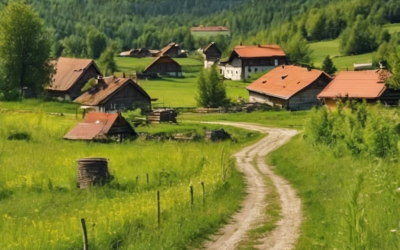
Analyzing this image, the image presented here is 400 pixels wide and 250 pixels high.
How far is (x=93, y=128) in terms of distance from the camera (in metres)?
36.9

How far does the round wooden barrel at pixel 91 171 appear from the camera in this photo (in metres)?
23.0

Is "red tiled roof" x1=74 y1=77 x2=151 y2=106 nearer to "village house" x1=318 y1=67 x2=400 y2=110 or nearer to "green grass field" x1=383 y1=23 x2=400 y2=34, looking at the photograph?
"village house" x1=318 y1=67 x2=400 y2=110

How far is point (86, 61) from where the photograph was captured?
72500 millimetres

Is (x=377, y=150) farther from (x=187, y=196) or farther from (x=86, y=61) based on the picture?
(x=86, y=61)

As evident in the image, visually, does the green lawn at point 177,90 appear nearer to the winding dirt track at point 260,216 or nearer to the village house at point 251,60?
the village house at point 251,60

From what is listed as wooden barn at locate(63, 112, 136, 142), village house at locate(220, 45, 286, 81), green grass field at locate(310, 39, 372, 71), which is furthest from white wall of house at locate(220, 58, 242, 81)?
wooden barn at locate(63, 112, 136, 142)

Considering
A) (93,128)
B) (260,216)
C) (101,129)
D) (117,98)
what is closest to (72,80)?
(117,98)

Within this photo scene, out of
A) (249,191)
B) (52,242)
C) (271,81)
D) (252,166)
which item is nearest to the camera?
(52,242)

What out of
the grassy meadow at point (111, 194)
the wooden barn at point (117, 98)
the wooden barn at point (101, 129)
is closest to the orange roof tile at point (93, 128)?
the wooden barn at point (101, 129)

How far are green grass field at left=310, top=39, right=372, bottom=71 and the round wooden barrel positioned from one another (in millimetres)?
74759

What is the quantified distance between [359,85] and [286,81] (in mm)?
15922

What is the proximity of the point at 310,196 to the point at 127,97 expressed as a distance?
39.2 metres

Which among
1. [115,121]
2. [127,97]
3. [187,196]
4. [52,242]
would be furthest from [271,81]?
[52,242]

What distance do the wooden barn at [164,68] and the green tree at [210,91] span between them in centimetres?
4279
